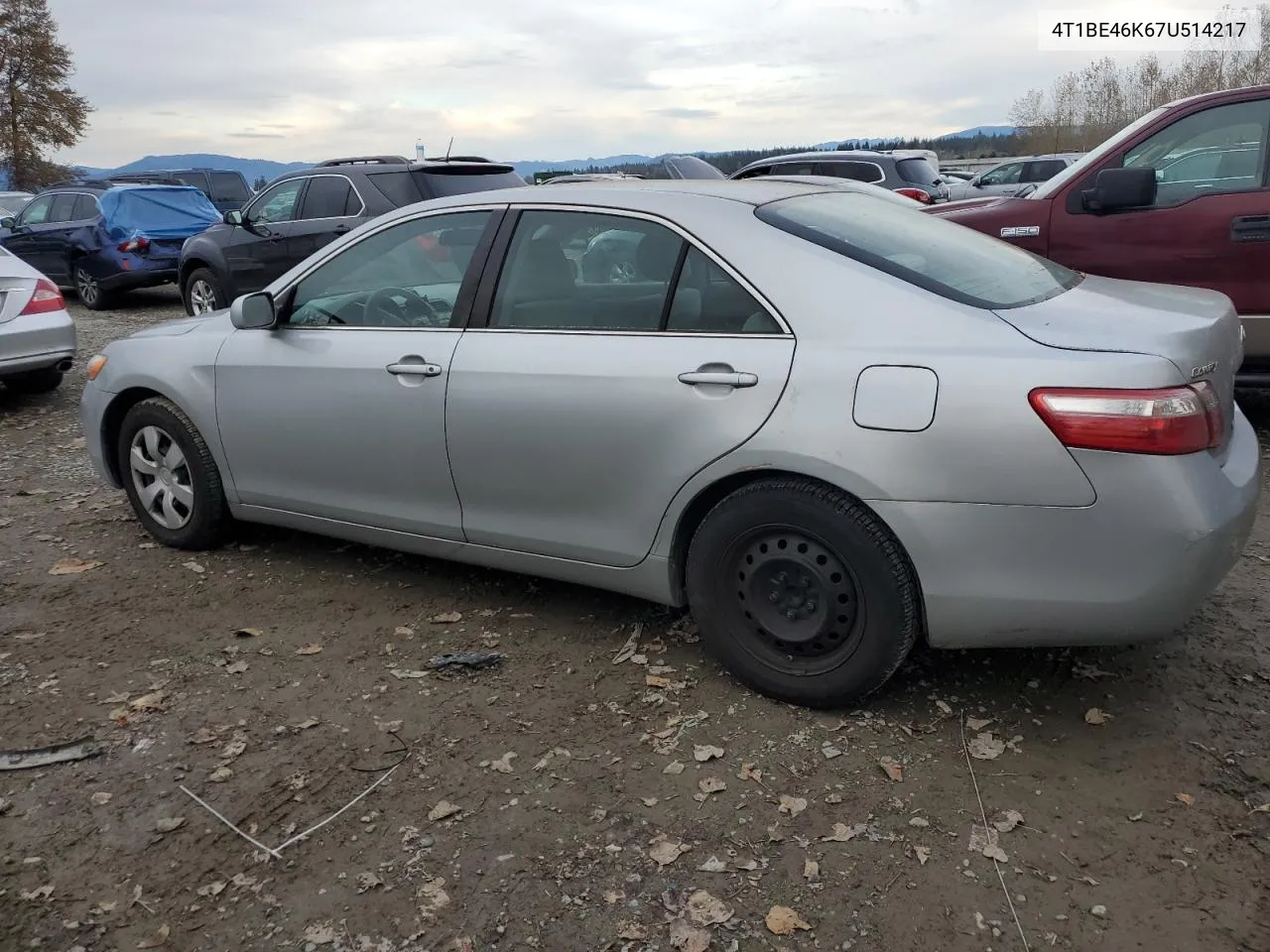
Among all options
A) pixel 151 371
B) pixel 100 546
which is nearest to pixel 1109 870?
pixel 151 371

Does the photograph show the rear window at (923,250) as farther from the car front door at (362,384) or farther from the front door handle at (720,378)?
the car front door at (362,384)

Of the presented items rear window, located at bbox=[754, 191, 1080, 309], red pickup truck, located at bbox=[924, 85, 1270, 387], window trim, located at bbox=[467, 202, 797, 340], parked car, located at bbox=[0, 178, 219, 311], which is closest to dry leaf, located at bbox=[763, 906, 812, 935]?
window trim, located at bbox=[467, 202, 797, 340]

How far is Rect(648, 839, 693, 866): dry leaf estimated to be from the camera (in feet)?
8.79

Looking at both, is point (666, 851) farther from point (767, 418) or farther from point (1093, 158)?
point (1093, 158)

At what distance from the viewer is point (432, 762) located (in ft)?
10.3

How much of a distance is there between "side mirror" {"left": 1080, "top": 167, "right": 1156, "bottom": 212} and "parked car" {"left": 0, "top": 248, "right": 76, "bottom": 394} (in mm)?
7152

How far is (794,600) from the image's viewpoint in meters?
3.22

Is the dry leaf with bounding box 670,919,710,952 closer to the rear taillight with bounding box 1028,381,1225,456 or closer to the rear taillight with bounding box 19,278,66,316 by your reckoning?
the rear taillight with bounding box 1028,381,1225,456

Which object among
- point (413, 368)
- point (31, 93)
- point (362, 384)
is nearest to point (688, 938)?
point (413, 368)

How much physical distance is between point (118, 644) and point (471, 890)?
2.13 m

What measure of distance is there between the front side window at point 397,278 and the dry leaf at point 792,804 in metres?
2.06

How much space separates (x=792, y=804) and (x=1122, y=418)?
1343 mm

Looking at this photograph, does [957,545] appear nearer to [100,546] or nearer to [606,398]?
[606,398]

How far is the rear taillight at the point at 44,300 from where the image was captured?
7.79 meters
